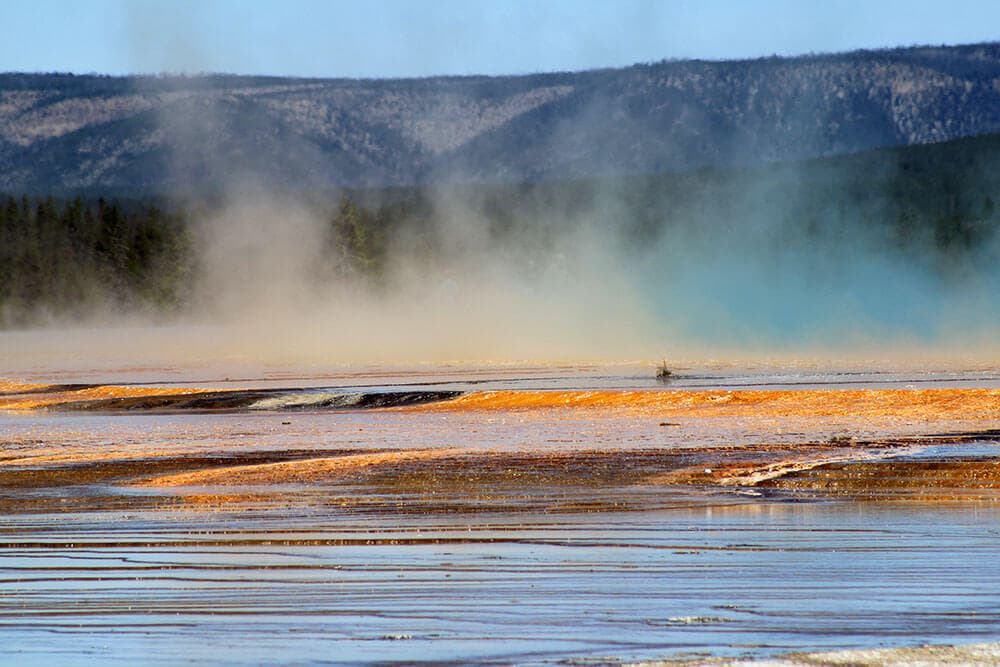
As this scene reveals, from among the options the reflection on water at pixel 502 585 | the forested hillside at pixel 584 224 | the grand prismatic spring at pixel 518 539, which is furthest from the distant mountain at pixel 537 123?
the reflection on water at pixel 502 585

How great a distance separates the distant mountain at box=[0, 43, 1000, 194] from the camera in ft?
560

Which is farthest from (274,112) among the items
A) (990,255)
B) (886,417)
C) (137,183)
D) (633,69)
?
(886,417)

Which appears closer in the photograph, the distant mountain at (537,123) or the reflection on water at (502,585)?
the reflection on water at (502,585)

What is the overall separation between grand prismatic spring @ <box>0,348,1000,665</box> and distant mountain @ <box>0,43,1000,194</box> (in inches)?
5510

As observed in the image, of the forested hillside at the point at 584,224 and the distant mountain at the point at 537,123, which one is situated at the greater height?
the distant mountain at the point at 537,123

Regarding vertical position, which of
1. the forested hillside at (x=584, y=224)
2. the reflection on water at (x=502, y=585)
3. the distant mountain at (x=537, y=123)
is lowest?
the reflection on water at (x=502, y=585)

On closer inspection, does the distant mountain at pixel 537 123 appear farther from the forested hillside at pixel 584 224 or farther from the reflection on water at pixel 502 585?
the reflection on water at pixel 502 585

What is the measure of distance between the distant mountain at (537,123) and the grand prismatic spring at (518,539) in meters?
140

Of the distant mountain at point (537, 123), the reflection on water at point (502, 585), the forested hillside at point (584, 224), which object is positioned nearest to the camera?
the reflection on water at point (502, 585)

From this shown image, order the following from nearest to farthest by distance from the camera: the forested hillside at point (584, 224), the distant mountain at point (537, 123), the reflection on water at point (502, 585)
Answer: the reflection on water at point (502, 585)
the forested hillside at point (584, 224)
the distant mountain at point (537, 123)

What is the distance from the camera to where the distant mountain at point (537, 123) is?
171 meters

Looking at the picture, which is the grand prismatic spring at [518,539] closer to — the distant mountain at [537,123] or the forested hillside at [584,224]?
the forested hillside at [584,224]

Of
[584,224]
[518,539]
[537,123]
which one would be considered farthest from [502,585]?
[537,123]

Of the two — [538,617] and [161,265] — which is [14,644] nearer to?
[538,617]
